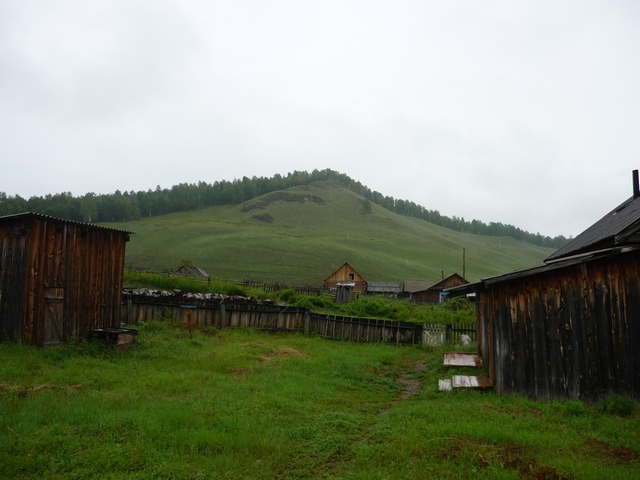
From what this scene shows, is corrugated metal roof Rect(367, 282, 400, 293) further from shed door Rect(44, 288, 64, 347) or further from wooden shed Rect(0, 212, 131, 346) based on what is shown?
shed door Rect(44, 288, 64, 347)

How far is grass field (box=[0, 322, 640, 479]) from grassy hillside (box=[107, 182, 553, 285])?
49950 millimetres

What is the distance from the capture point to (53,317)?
46.2ft

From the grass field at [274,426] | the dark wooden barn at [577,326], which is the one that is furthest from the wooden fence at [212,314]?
the dark wooden barn at [577,326]

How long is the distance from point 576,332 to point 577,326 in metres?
0.13

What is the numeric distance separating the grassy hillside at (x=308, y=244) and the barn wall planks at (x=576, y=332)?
173ft

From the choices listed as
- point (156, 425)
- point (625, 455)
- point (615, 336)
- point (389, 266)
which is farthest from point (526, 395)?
point (389, 266)

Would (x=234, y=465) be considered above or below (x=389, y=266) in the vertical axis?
below

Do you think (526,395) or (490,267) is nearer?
(526,395)

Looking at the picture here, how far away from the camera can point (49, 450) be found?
6.04 m

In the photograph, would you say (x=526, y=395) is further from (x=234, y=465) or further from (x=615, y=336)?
(x=234, y=465)

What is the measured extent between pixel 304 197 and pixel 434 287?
92.8 metres

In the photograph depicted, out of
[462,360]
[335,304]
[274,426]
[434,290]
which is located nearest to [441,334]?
[462,360]

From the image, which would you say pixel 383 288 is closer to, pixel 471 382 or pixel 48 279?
pixel 471 382

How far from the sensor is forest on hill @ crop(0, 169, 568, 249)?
10169 cm
